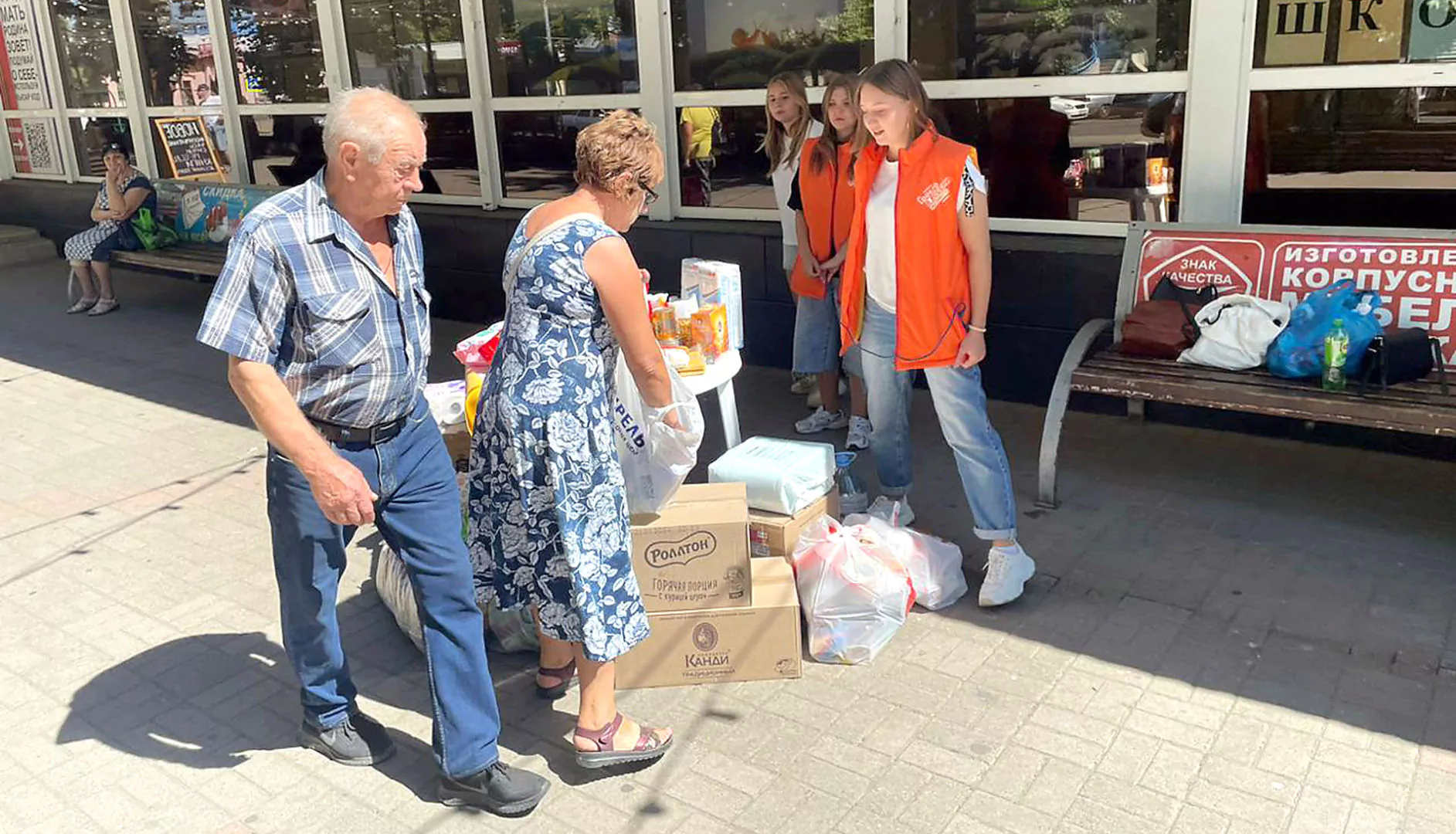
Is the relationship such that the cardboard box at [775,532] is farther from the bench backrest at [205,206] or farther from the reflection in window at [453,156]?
the bench backrest at [205,206]

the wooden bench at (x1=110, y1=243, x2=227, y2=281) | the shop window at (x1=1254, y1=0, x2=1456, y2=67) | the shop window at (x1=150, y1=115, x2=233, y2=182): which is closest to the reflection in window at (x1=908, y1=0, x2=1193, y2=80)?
the shop window at (x1=1254, y1=0, x2=1456, y2=67)

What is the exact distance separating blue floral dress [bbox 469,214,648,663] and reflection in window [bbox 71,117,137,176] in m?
A: 9.87

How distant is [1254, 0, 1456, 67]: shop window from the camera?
181 inches

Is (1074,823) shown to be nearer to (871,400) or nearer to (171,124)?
(871,400)

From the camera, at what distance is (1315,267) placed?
460 cm

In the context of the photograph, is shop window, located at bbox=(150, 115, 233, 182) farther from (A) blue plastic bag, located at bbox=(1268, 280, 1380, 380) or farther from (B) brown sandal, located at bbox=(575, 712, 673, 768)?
(A) blue plastic bag, located at bbox=(1268, 280, 1380, 380)

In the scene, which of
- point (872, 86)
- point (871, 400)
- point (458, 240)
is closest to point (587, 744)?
point (871, 400)

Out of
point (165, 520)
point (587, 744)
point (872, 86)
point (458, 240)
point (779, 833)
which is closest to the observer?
point (779, 833)

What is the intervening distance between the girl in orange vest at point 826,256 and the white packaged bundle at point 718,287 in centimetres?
95

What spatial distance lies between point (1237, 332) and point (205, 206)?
8202 millimetres

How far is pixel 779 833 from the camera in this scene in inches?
113

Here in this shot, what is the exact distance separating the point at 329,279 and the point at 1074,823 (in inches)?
86.6

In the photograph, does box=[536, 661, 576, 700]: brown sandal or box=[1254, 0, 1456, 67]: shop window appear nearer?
box=[536, 661, 576, 700]: brown sandal

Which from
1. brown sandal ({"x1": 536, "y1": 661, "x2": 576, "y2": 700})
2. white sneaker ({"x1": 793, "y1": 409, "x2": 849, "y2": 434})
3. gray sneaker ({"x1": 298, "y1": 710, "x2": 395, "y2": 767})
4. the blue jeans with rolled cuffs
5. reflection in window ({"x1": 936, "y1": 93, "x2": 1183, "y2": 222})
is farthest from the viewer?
white sneaker ({"x1": 793, "y1": 409, "x2": 849, "y2": 434})
